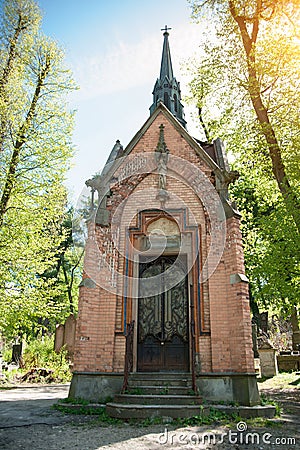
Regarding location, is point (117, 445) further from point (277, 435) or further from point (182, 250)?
point (182, 250)

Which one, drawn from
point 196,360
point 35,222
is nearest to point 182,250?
point 196,360

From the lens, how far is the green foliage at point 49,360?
14.7 meters

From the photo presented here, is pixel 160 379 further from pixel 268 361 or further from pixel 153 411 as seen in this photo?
pixel 268 361

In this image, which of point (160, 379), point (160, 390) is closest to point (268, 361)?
point (160, 379)

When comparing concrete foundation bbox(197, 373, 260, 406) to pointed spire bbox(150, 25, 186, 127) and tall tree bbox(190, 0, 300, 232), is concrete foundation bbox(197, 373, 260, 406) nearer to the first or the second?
tall tree bbox(190, 0, 300, 232)

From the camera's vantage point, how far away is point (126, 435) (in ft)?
17.5

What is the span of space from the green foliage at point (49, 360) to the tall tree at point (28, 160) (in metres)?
3.14

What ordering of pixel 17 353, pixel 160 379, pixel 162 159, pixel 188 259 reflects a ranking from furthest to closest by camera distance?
pixel 17 353
pixel 162 159
pixel 188 259
pixel 160 379

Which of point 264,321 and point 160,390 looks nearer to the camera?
point 160,390

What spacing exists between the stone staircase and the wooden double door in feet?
1.67

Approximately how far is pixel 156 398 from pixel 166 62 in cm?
1718

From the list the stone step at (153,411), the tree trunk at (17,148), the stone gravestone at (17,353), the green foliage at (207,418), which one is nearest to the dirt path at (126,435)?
the green foliage at (207,418)

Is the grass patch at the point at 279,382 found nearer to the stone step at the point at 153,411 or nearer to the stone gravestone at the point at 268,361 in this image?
the stone gravestone at the point at 268,361

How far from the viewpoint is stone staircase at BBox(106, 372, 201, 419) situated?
20.6 ft
